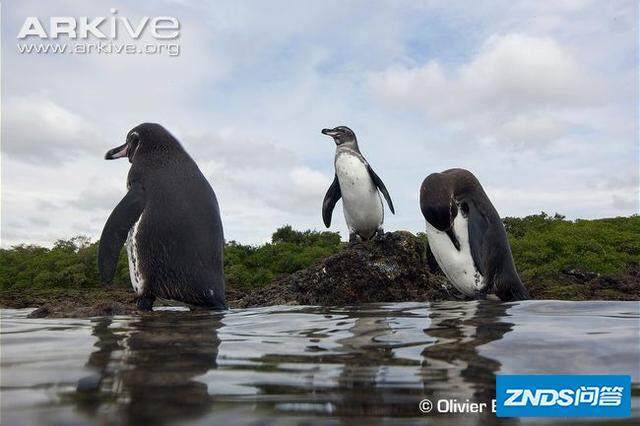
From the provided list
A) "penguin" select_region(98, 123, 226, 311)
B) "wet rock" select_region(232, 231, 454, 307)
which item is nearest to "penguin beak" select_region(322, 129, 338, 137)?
"wet rock" select_region(232, 231, 454, 307)

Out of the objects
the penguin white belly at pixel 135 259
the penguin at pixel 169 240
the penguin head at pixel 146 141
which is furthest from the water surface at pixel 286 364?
the penguin head at pixel 146 141

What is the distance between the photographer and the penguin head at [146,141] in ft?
19.2

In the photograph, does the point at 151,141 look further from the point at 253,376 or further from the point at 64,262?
the point at 64,262

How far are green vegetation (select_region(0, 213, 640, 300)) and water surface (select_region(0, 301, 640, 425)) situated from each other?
1154cm

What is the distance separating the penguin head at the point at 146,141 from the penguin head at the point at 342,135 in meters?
5.11

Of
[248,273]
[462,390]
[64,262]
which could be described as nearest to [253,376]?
[462,390]

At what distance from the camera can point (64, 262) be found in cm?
1802

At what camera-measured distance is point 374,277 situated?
323 inches

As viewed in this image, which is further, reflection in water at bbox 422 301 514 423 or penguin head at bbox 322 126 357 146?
penguin head at bbox 322 126 357 146

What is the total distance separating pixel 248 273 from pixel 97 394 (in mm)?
14812

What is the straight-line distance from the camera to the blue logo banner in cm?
181

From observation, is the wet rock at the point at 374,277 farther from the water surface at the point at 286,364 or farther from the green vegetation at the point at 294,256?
the green vegetation at the point at 294,256

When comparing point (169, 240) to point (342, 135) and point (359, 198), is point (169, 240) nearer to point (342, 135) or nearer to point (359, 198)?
point (359, 198)

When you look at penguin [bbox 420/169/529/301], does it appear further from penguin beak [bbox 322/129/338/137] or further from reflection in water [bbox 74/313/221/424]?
penguin beak [bbox 322/129/338/137]
